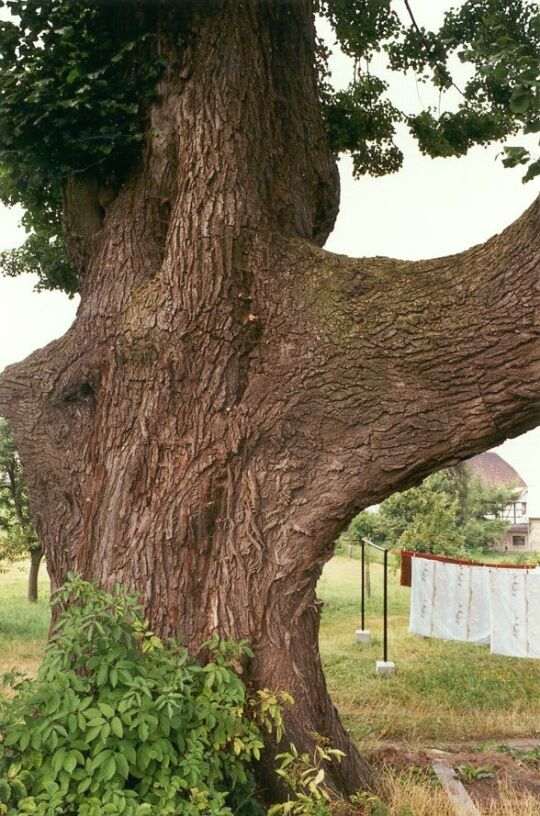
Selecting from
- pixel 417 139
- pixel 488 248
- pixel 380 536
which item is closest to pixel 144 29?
pixel 488 248

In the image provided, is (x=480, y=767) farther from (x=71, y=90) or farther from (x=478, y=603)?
(x=71, y=90)

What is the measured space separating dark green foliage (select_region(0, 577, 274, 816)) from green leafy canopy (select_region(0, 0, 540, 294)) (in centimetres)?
296

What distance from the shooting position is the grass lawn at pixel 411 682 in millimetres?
7945

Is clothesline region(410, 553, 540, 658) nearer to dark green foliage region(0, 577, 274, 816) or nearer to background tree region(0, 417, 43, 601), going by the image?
dark green foliage region(0, 577, 274, 816)

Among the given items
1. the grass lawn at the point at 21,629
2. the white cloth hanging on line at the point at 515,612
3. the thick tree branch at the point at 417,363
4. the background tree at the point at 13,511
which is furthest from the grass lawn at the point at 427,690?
the background tree at the point at 13,511

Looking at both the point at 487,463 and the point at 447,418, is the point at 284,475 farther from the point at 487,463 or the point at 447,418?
the point at 487,463

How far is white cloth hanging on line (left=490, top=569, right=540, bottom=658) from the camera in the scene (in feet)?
33.0

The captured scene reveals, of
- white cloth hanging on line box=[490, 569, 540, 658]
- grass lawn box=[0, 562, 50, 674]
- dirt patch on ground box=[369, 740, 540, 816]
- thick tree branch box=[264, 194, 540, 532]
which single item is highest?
thick tree branch box=[264, 194, 540, 532]

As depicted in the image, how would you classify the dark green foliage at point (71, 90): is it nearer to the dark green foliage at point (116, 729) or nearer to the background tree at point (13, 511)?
the dark green foliage at point (116, 729)

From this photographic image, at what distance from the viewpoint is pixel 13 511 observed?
16531mm

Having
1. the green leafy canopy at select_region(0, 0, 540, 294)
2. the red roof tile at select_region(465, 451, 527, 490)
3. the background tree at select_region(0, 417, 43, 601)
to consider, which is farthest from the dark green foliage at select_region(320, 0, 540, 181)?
the red roof tile at select_region(465, 451, 527, 490)

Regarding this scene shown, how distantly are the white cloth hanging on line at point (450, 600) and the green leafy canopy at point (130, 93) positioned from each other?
220 inches

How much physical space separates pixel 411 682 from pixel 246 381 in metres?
7.03

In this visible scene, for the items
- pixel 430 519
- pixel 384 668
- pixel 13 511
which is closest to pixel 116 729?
pixel 384 668
